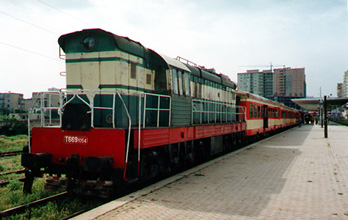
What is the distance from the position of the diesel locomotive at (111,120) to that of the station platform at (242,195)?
0.72 meters

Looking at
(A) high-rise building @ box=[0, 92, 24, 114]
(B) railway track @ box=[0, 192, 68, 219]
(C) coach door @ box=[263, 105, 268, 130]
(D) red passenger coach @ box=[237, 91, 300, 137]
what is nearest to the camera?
(B) railway track @ box=[0, 192, 68, 219]

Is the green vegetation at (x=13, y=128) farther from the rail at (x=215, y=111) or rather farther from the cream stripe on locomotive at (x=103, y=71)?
the cream stripe on locomotive at (x=103, y=71)

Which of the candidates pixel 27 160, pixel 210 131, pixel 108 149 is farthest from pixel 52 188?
pixel 210 131

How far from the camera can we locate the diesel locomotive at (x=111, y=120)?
5812 mm

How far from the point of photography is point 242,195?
237 inches

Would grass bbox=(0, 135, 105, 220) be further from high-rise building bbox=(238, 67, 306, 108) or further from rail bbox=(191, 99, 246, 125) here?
high-rise building bbox=(238, 67, 306, 108)

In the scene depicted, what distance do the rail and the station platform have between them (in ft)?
6.33

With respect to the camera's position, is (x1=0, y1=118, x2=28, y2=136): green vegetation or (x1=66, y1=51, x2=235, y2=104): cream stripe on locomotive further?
(x1=0, y1=118, x2=28, y2=136): green vegetation

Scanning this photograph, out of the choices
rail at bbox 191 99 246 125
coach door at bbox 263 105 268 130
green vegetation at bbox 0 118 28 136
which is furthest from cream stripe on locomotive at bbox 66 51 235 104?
green vegetation at bbox 0 118 28 136

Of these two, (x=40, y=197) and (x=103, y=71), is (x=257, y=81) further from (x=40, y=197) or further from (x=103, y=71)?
(x=40, y=197)

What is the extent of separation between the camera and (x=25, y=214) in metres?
5.08

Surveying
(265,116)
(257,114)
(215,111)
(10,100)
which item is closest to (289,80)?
(10,100)

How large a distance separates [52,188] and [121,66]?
10.2 feet

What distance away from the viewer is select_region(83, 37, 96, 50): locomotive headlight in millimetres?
6777
